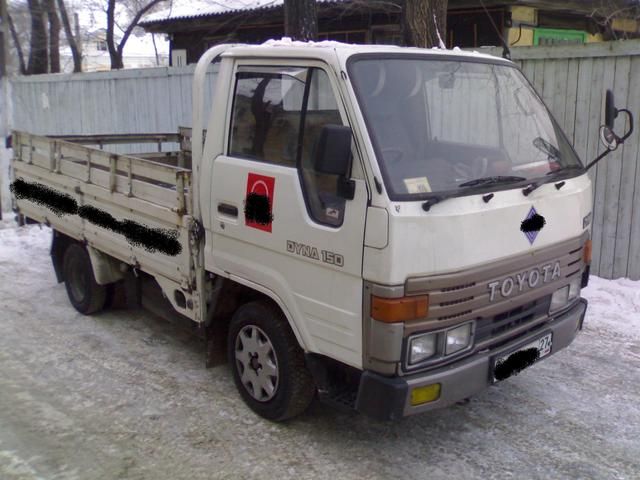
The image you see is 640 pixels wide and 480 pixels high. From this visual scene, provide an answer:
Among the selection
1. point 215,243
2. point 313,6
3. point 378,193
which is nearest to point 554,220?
point 378,193

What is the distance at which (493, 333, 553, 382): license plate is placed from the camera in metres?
3.73

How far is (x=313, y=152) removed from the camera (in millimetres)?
3688

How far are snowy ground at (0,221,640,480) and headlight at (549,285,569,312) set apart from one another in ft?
2.50

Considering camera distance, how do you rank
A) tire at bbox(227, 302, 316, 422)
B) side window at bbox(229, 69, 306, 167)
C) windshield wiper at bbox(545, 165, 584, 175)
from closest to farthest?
side window at bbox(229, 69, 306, 167) → tire at bbox(227, 302, 316, 422) → windshield wiper at bbox(545, 165, 584, 175)

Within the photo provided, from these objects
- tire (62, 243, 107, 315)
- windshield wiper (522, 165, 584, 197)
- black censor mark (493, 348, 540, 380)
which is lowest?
tire (62, 243, 107, 315)

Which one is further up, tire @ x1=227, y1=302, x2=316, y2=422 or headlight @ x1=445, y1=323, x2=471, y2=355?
headlight @ x1=445, y1=323, x2=471, y2=355

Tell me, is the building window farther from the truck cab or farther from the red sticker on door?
the red sticker on door

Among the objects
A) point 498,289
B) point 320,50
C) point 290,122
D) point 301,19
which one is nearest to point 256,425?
point 498,289

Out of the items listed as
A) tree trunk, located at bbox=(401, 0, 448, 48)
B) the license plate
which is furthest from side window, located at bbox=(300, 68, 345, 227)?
tree trunk, located at bbox=(401, 0, 448, 48)

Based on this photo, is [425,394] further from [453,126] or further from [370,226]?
[453,126]

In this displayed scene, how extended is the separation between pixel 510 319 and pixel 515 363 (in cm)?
25

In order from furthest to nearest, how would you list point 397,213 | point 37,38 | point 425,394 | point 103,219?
point 37,38
point 103,219
point 425,394
point 397,213

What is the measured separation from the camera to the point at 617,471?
379 centimetres

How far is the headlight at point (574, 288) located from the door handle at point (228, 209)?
2.12 meters
